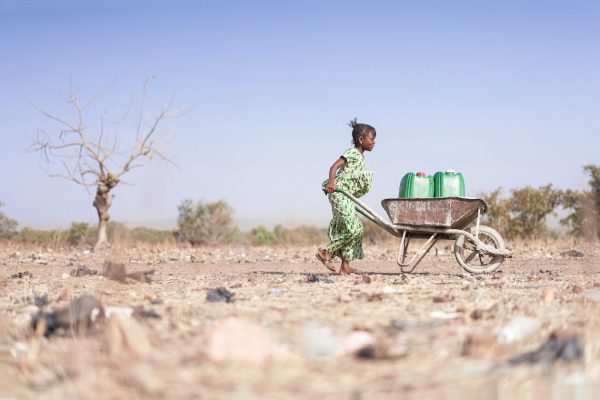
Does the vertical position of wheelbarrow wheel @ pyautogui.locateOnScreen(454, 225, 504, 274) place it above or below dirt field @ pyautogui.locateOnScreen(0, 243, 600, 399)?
above

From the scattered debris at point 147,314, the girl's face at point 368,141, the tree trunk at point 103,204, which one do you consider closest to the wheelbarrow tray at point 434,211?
the girl's face at point 368,141

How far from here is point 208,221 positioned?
91.0 feet

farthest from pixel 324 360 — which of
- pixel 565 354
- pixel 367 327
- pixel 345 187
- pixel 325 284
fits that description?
pixel 345 187

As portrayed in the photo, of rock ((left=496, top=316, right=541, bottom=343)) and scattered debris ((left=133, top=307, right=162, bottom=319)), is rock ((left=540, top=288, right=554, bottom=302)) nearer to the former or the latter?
rock ((left=496, top=316, right=541, bottom=343))

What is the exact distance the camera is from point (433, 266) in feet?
32.6

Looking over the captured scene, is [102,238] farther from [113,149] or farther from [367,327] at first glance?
[367,327]

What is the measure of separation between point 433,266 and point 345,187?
9.52 feet

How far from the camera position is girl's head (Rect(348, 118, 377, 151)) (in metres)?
7.65

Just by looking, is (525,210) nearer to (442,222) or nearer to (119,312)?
(442,222)

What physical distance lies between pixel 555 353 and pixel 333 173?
4845 mm

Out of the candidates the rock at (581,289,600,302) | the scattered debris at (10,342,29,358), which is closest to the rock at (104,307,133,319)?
the scattered debris at (10,342,29,358)

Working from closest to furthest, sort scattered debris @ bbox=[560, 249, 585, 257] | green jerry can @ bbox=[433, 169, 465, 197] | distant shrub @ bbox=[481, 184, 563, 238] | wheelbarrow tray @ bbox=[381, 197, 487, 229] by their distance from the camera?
wheelbarrow tray @ bbox=[381, 197, 487, 229] < green jerry can @ bbox=[433, 169, 465, 197] < scattered debris @ bbox=[560, 249, 585, 257] < distant shrub @ bbox=[481, 184, 563, 238]

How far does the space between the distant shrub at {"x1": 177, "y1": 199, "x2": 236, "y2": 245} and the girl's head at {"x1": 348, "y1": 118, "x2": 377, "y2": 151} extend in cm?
1922

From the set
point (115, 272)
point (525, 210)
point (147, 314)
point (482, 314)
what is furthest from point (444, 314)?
point (525, 210)
